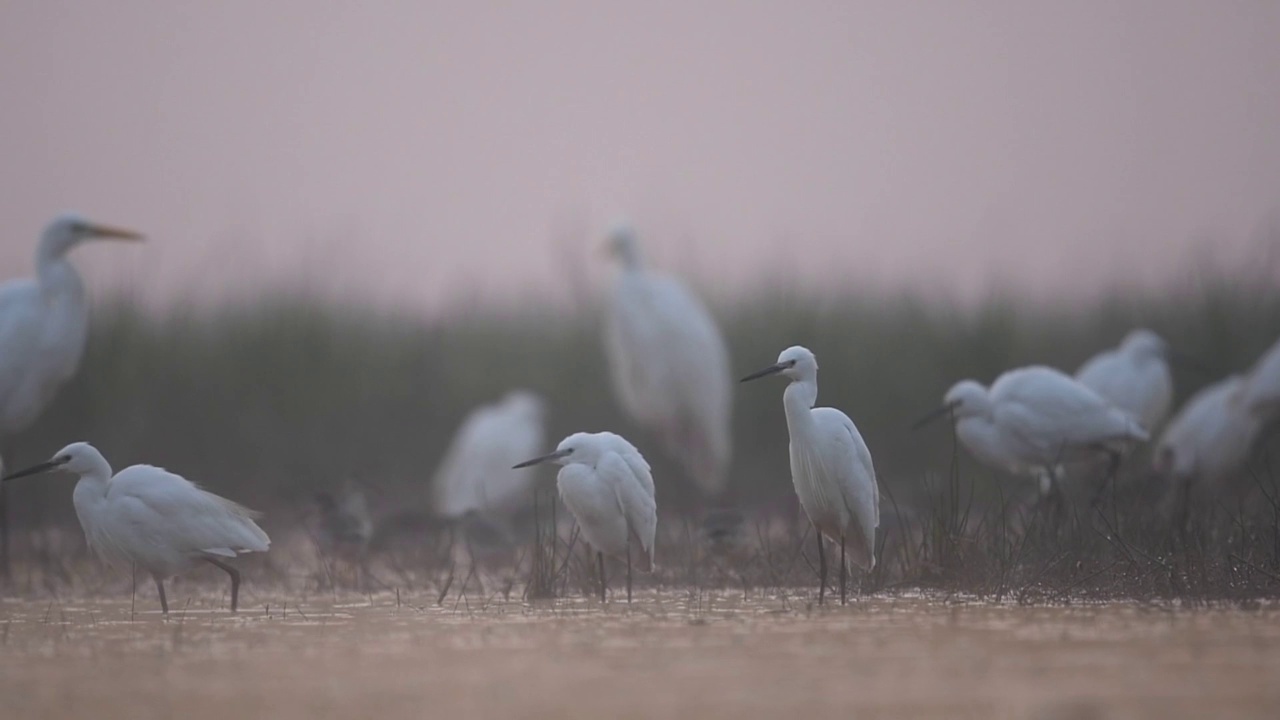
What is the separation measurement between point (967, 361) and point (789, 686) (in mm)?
10948

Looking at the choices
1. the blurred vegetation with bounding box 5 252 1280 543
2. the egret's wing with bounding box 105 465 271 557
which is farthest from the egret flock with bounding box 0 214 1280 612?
the blurred vegetation with bounding box 5 252 1280 543

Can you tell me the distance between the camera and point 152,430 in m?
13.9

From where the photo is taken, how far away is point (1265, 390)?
11.1 metres

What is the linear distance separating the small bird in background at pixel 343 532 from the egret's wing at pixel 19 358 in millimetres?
2224

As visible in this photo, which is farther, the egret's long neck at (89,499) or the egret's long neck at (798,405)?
the egret's long neck at (89,499)

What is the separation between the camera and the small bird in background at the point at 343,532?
347 inches

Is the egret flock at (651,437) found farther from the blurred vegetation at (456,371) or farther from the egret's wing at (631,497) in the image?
the blurred vegetation at (456,371)

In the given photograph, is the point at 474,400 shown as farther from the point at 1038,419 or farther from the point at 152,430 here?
the point at 1038,419

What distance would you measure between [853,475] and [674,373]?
751 cm

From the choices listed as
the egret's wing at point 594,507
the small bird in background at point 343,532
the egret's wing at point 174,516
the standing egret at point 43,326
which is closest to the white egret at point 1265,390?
the egret's wing at point 594,507

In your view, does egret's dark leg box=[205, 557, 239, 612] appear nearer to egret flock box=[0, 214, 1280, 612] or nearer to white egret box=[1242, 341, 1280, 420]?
egret flock box=[0, 214, 1280, 612]

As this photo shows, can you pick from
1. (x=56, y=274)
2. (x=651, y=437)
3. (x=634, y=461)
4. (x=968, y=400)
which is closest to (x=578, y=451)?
(x=634, y=461)

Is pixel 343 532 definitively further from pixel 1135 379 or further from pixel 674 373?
pixel 674 373

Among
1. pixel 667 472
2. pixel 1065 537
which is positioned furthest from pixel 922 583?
pixel 667 472
